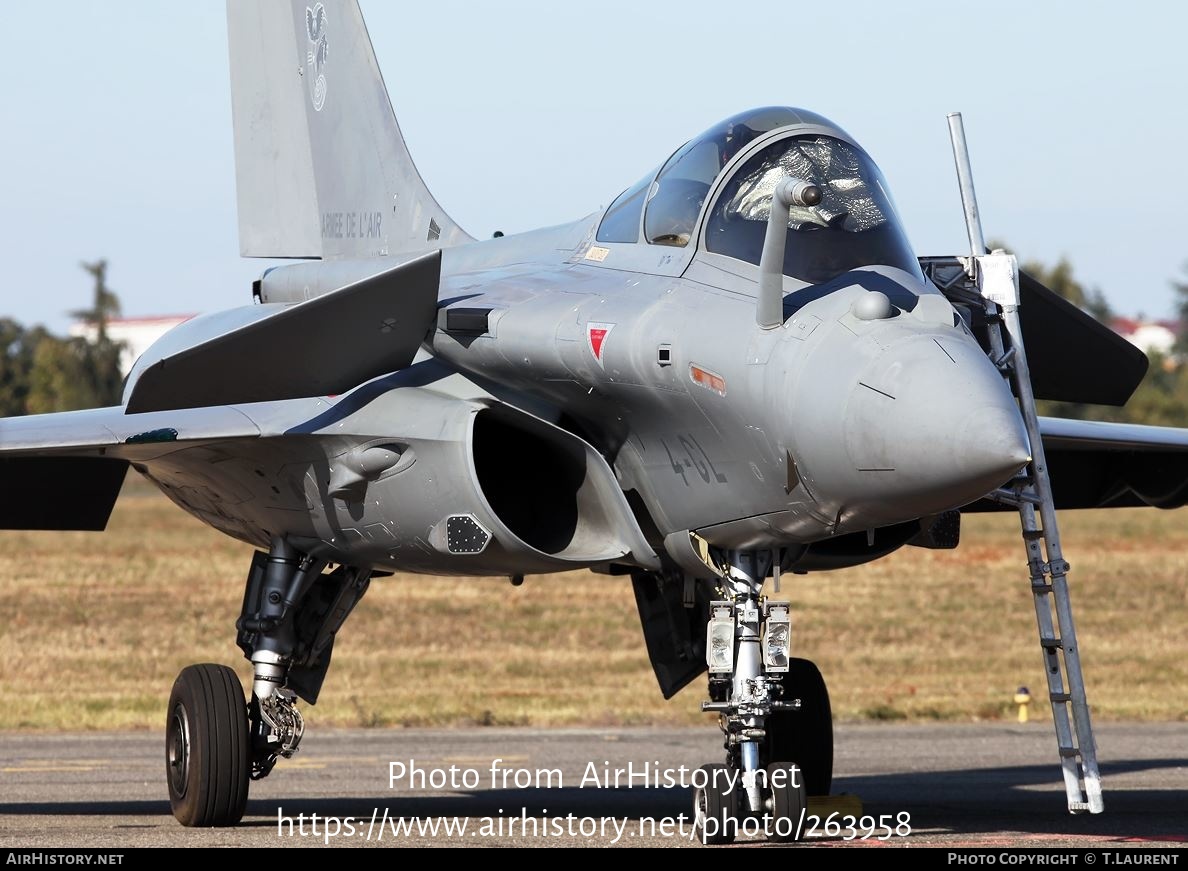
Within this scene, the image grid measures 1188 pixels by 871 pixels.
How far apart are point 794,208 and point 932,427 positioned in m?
1.75

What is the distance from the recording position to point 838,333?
6.93 m

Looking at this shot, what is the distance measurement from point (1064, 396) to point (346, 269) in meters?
4.49

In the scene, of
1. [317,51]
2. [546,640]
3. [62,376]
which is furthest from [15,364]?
[317,51]

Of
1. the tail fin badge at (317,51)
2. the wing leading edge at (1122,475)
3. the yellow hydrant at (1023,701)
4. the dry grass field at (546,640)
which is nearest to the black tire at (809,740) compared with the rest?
the wing leading edge at (1122,475)

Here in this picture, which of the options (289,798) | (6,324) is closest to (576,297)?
(289,798)

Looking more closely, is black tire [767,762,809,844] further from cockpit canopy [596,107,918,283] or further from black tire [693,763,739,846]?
cockpit canopy [596,107,918,283]

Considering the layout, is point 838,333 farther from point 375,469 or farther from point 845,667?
point 845,667

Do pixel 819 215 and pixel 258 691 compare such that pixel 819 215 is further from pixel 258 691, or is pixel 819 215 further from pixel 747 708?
pixel 258 691

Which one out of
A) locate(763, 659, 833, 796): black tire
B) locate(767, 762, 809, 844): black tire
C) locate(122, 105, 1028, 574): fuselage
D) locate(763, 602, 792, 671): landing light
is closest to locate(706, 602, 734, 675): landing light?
locate(763, 602, 792, 671): landing light

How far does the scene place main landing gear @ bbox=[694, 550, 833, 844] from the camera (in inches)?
304

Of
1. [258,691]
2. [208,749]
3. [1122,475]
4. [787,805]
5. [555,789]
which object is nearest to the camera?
[787,805]

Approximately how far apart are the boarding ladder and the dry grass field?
9.47 m

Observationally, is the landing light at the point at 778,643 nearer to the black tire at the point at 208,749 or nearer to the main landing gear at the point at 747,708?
the main landing gear at the point at 747,708

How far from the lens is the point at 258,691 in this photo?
1030cm
